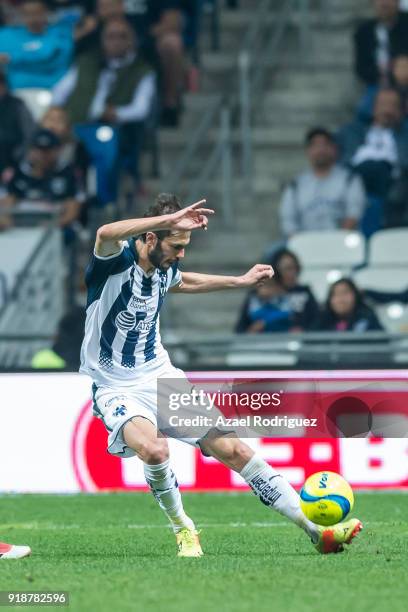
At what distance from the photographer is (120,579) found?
775 cm

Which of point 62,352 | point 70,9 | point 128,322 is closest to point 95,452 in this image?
point 62,352

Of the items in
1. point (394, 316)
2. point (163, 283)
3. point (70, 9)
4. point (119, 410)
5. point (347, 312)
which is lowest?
point (394, 316)

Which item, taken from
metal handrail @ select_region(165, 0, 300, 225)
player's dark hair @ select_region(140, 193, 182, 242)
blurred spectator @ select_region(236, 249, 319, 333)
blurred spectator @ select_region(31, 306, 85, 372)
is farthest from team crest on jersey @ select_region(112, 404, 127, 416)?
metal handrail @ select_region(165, 0, 300, 225)

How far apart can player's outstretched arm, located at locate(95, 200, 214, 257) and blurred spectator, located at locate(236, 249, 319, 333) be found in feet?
21.3

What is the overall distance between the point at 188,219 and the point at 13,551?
88.1 inches

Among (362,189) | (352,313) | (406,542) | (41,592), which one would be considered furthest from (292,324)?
(41,592)

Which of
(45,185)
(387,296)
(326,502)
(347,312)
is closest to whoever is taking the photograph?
(326,502)

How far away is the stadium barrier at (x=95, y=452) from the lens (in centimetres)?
1322

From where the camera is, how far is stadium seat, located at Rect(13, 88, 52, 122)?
736 inches

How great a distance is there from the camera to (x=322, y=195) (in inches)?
644

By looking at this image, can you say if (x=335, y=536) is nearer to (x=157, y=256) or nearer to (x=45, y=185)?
(x=157, y=256)

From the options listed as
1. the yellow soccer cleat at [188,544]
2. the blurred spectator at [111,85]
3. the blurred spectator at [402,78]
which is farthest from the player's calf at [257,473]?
the blurred spectator at [111,85]

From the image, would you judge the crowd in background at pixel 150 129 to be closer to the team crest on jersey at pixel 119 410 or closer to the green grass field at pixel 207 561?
the green grass field at pixel 207 561

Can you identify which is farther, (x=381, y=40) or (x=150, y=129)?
(x=150, y=129)
